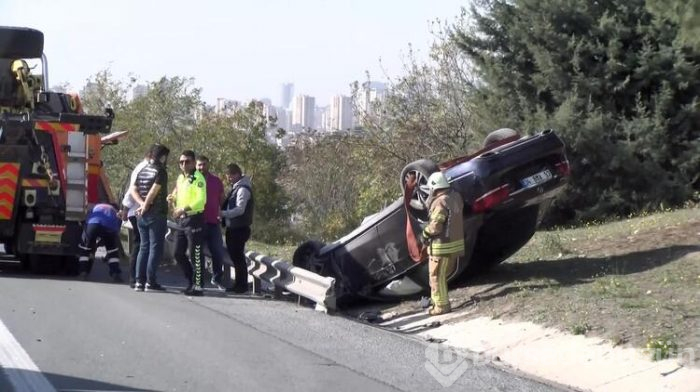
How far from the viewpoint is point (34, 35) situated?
15.6 m

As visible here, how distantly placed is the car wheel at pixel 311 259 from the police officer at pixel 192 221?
118 centimetres

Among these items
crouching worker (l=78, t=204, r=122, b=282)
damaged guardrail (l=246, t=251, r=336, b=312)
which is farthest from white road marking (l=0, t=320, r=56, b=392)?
crouching worker (l=78, t=204, r=122, b=282)

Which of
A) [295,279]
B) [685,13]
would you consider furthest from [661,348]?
[295,279]

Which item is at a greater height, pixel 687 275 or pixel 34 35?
pixel 34 35

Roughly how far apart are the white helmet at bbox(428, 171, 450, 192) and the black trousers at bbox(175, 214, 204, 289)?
335 centimetres

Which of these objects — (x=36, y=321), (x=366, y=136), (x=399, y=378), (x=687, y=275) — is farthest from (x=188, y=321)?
(x=366, y=136)

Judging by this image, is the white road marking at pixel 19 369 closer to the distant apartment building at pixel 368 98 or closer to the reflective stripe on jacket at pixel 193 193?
the reflective stripe on jacket at pixel 193 193

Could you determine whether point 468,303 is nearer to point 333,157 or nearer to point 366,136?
point 366,136

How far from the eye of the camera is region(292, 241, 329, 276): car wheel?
12.2 metres

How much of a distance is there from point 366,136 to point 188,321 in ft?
60.9

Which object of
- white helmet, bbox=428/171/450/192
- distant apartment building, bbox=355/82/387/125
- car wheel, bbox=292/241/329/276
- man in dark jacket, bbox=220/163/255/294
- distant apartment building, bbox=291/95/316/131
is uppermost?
distant apartment building, bbox=291/95/316/131

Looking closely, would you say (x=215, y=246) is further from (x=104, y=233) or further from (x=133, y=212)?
(x=104, y=233)

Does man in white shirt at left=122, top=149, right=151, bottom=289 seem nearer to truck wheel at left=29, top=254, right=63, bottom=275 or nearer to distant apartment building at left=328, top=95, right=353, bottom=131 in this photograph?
truck wheel at left=29, top=254, right=63, bottom=275

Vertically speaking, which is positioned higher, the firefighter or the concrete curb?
the firefighter
